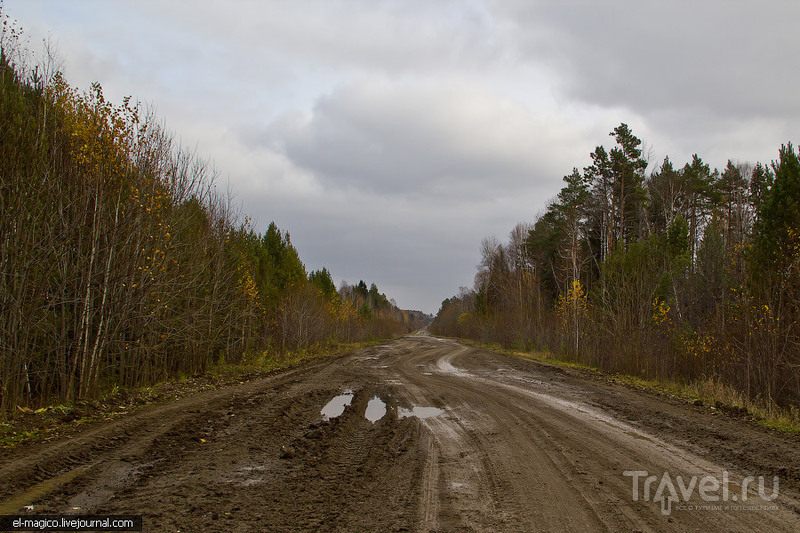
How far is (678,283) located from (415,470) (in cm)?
2263

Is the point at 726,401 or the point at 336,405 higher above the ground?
the point at 726,401

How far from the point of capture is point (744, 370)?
1243 cm

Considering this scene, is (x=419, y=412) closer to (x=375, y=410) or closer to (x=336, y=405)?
(x=375, y=410)

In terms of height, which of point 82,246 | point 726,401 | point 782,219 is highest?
point 782,219

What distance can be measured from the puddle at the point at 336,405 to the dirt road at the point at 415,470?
95mm

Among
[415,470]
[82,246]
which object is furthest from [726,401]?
[82,246]

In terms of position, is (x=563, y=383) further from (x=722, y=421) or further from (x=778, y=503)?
(x=778, y=503)

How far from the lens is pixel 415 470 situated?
5.65m

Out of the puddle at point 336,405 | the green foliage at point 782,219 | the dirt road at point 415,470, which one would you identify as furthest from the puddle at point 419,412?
the green foliage at point 782,219

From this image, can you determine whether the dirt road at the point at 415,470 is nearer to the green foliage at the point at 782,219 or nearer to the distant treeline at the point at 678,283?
the distant treeline at the point at 678,283

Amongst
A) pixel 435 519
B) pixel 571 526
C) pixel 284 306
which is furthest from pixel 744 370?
pixel 284 306

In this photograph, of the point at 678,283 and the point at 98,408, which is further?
the point at 678,283

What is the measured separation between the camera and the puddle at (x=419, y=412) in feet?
30.4

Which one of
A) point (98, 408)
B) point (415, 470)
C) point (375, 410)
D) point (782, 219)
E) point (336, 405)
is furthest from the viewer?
point (782, 219)
